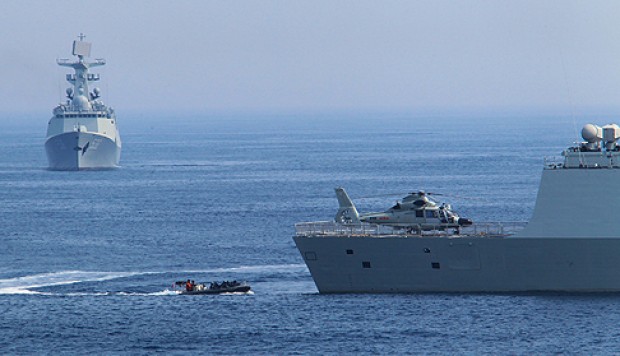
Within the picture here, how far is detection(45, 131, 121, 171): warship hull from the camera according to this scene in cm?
13512

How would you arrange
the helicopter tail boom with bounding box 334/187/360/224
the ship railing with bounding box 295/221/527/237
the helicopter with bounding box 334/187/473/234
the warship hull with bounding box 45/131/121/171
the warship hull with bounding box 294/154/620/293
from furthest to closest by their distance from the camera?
the warship hull with bounding box 45/131/121/171 < the helicopter tail boom with bounding box 334/187/360/224 < the helicopter with bounding box 334/187/473/234 < the ship railing with bounding box 295/221/527/237 < the warship hull with bounding box 294/154/620/293

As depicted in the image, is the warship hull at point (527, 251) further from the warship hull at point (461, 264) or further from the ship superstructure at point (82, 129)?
the ship superstructure at point (82, 129)

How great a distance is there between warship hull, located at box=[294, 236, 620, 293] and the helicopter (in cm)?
152

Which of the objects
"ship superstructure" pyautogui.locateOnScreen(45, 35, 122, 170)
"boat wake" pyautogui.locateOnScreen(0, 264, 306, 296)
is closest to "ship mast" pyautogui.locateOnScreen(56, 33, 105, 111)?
"ship superstructure" pyautogui.locateOnScreen(45, 35, 122, 170)

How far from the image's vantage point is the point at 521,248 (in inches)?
1795

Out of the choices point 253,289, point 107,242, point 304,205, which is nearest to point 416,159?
point 304,205

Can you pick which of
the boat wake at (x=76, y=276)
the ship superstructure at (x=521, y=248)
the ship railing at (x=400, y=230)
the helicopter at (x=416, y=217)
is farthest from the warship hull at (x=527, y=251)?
the boat wake at (x=76, y=276)

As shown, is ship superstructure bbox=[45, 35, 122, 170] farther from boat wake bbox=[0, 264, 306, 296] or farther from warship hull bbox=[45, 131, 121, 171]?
boat wake bbox=[0, 264, 306, 296]

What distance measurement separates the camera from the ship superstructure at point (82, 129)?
135 m

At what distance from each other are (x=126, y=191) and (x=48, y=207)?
14692mm

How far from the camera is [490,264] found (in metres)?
46.1

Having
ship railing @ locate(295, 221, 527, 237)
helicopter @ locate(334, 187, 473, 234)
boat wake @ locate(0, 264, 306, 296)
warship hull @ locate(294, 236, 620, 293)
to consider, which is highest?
helicopter @ locate(334, 187, 473, 234)

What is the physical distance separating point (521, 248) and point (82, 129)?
9894cm

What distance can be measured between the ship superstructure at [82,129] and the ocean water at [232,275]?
605 inches
